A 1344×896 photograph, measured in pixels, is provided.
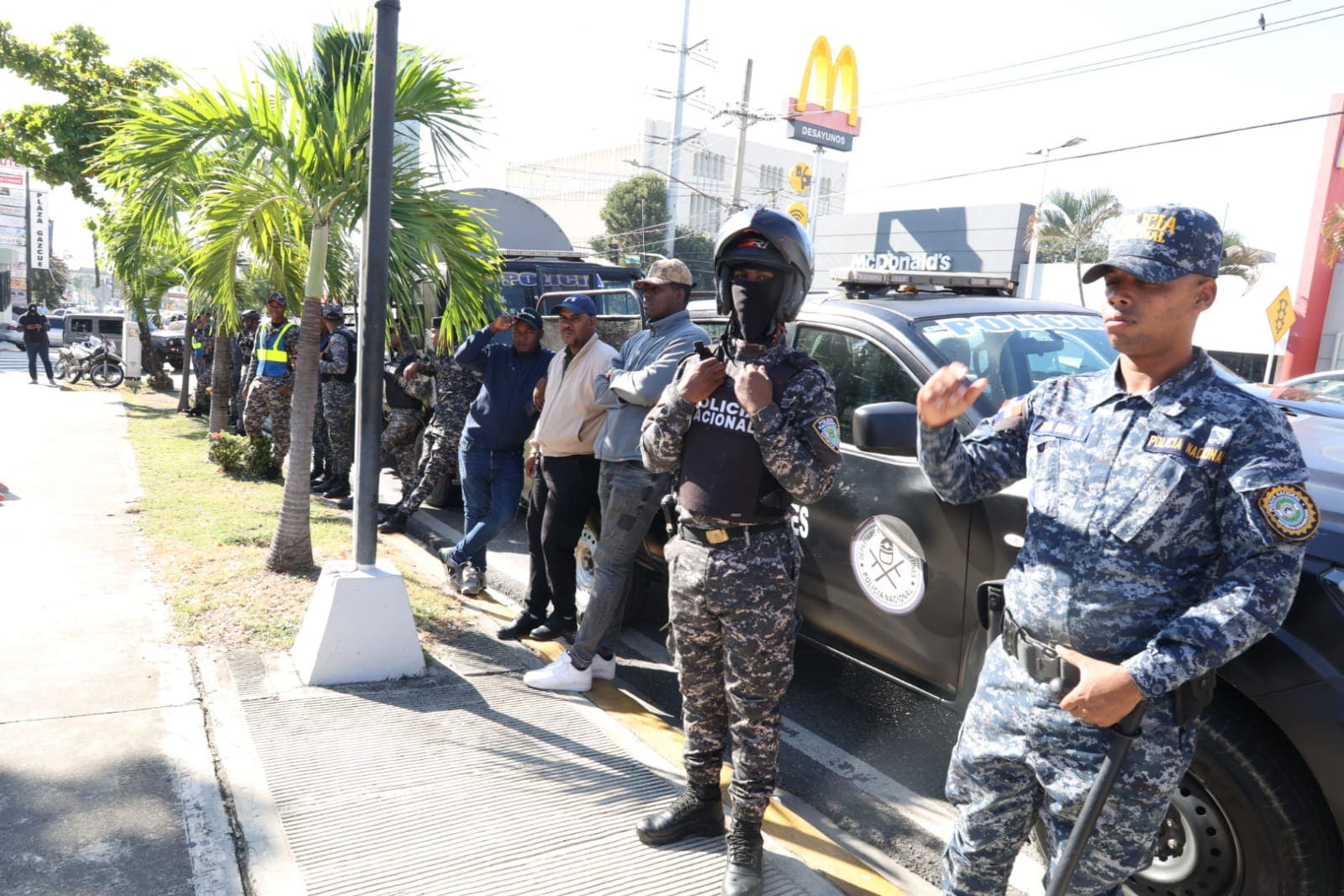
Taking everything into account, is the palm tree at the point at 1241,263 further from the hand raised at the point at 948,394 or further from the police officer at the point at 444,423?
the hand raised at the point at 948,394

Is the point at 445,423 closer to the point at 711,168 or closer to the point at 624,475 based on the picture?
the point at 624,475

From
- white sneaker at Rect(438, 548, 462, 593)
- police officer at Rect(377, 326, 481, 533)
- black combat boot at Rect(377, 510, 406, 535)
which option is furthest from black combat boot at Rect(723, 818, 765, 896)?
black combat boot at Rect(377, 510, 406, 535)

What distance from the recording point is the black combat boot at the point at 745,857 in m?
2.76

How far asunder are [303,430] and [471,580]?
1266mm

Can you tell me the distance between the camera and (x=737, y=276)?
291 centimetres

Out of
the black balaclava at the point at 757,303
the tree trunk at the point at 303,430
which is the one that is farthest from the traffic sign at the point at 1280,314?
the black balaclava at the point at 757,303

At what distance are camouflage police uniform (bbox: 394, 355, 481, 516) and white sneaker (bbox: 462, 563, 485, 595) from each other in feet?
4.01

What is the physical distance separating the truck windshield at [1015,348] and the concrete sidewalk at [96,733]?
2.93 meters

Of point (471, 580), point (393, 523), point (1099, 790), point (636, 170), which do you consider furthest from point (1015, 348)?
point (636, 170)

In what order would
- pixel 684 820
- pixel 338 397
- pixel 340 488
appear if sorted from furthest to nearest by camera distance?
pixel 340 488, pixel 338 397, pixel 684 820

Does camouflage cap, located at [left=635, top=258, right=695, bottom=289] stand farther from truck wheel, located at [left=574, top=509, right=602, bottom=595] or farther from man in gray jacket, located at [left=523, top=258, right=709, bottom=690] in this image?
truck wheel, located at [left=574, top=509, right=602, bottom=595]

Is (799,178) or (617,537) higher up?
(799,178)

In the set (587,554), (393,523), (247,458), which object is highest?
(587,554)

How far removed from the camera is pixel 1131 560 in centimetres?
193
